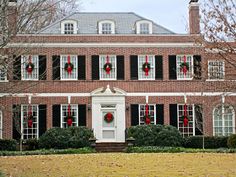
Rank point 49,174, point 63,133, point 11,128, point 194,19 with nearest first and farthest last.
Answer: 1. point 49,174
2. point 63,133
3. point 11,128
4. point 194,19

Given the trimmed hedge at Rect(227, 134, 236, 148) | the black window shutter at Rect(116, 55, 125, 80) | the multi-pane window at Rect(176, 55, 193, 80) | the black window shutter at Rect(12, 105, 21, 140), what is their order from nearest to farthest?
the trimmed hedge at Rect(227, 134, 236, 148) → the black window shutter at Rect(12, 105, 21, 140) → the black window shutter at Rect(116, 55, 125, 80) → the multi-pane window at Rect(176, 55, 193, 80)

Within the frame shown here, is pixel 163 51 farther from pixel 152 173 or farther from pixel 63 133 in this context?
pixel 152 173

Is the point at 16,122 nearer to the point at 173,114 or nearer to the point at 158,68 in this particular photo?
the point at 158,68

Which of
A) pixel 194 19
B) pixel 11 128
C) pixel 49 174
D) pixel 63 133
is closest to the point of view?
pixel 49 174

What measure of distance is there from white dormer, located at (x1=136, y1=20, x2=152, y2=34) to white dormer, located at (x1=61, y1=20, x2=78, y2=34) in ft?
12.6

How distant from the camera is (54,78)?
1276 inches

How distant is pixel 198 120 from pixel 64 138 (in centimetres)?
829

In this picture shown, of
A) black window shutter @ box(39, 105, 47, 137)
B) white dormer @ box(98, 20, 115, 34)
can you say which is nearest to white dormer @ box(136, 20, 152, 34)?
white dormer @ box(98, 20, 115, 34)

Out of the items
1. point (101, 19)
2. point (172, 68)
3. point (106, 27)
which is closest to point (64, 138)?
point (172, 68)

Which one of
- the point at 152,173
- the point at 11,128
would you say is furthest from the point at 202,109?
the point at 152,173

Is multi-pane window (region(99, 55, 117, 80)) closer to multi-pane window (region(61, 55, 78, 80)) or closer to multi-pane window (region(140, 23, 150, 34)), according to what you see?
multi-pane window (region(61, 55, 78, 80))

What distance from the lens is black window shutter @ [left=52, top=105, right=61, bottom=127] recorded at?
105ft

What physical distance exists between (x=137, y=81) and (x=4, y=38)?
17819 mm

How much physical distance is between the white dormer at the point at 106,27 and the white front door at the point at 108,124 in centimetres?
498
